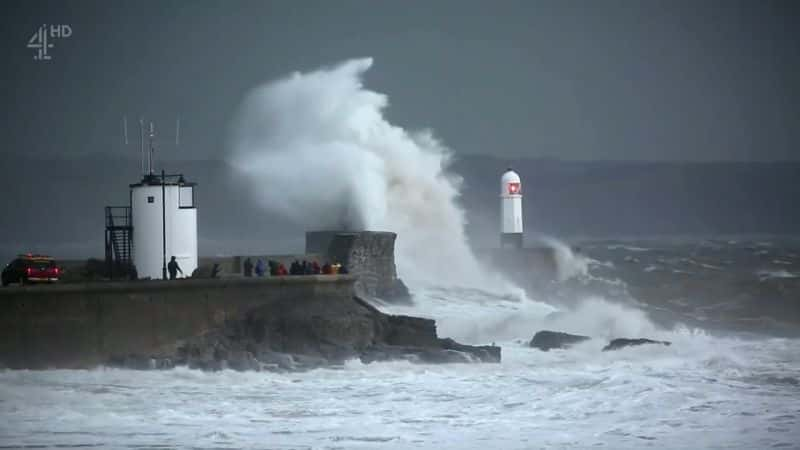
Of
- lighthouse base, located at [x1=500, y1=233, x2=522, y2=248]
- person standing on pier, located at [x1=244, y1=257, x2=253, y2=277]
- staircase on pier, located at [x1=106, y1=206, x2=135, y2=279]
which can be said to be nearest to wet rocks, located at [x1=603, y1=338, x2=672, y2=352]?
person standing on pier, located at [x1=244, y1=257, x2=253, y2=277]

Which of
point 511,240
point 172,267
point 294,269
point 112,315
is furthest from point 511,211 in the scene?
point 112,315

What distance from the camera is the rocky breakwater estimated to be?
725 inches

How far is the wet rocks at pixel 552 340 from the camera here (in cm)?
2141

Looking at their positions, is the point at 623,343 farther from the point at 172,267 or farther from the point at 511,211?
the point at 511,211

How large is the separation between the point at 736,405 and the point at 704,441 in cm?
227

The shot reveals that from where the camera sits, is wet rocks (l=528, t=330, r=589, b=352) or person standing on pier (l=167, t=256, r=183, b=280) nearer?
person standing on pier (l=167, t=256, r=183, b=280)

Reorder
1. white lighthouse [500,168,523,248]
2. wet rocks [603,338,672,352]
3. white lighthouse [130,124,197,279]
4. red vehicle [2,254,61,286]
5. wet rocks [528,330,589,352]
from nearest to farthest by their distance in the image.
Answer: red vehicle [2,254,61,286] → white lighthouse [130,124,197,279] → wet rocks [603,338,672,352] → wet rocks [528,330,589,352] → white lighthouse [500,168,523,248]

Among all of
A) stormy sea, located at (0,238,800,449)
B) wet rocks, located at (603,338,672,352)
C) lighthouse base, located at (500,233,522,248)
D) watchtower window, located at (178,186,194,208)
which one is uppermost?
watchtower window, located at (178,186,194,208)

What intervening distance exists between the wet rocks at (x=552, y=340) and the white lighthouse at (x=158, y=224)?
19.8ft

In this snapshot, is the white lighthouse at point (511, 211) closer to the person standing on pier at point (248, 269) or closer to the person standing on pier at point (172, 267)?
the person standing on pier at point (248, 269)

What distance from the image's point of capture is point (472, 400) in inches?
646

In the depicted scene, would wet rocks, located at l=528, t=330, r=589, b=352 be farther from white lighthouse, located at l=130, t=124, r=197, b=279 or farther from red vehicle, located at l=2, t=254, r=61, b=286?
red vehicle, located at l=2, t=254, r=61, b=286

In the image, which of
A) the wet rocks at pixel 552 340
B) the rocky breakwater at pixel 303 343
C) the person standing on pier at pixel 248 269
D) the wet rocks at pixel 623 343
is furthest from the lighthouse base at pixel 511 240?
the rocky breakwater at pixel 303 343

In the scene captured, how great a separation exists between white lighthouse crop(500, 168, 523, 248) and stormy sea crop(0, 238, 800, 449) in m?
9.10
